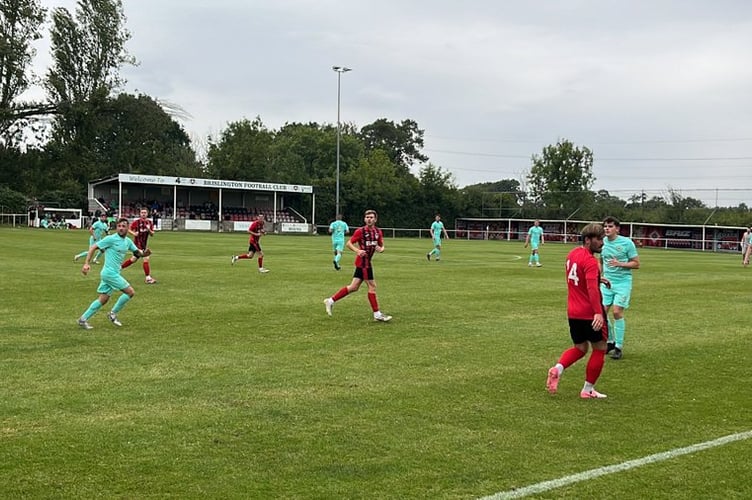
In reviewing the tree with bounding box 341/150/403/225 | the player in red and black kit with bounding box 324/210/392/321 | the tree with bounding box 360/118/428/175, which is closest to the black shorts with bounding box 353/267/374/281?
the player in red and black kit with bounding box 324/210/392/321

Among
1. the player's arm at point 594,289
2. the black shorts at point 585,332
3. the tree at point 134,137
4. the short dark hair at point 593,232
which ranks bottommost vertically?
the black shorts at point 585,332

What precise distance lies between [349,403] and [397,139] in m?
114

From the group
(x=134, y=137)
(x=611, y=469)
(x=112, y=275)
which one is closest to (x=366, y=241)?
(x=112, y=275)

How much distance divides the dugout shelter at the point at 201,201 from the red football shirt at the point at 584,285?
5843 centimetres

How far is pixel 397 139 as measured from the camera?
4697 inches

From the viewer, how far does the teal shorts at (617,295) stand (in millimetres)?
10172

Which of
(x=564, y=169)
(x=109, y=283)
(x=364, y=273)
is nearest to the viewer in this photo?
(x=109, y=283)

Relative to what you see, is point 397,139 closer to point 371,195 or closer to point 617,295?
point 371,195

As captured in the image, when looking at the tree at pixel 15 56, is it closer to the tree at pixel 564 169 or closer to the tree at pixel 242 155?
the tree at pixel 242 155

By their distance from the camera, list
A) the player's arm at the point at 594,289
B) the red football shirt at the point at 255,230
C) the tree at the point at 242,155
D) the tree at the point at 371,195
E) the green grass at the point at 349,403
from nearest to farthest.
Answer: the green grass at the point at 349,403 → the player's arm at the point at 594,289 → the red football shirt at the point at 255,230 → the tree at the point at 371,195 → the tree at the point at 242,155

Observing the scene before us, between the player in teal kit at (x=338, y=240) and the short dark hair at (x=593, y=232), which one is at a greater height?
the short dark hair at (x=593, y=232)

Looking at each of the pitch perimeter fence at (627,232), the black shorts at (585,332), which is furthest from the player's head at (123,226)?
the pitch perimeter fence at (627,232)

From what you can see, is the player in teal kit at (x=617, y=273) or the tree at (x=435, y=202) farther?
the tree at (x=435, y=202)

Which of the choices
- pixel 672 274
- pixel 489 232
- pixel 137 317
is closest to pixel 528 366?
pixel 137 317
